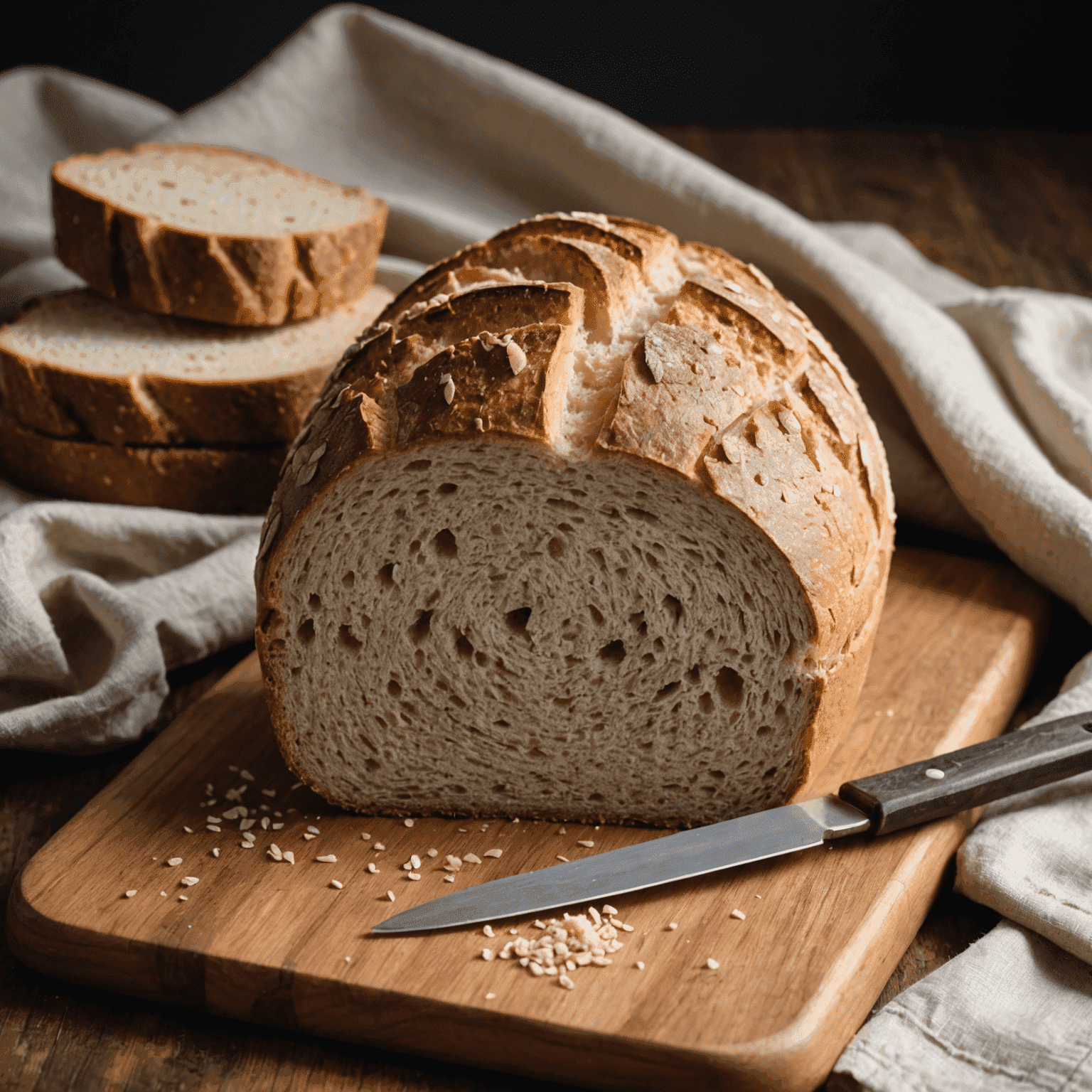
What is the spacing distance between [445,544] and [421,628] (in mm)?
166

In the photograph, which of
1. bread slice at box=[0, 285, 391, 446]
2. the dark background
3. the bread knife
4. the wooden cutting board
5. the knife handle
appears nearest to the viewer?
the wooden cutting board

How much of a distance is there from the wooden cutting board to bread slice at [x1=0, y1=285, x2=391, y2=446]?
87 cm

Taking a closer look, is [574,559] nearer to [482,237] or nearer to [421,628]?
[421,628]

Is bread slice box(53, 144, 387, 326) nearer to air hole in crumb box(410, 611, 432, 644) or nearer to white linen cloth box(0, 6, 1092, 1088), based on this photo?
white linen cloth box(0, 6, 1092, 1088)

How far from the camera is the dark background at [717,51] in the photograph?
20.0 feet

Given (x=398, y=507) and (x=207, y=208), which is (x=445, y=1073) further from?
(x=207, y=208)

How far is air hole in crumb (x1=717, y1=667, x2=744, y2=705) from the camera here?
7.15 feet

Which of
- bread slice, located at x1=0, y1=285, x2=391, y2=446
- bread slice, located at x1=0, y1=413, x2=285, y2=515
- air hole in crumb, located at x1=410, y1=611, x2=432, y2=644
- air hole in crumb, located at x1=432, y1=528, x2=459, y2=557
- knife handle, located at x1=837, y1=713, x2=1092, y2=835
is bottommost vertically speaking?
bread slice, located at x1=0, y1=413, x2=285, y2=515

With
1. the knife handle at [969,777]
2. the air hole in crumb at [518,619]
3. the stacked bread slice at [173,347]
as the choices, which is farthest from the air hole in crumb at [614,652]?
the stacked bread slice at [173,347]

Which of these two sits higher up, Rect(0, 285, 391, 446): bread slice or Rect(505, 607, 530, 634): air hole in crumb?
Rect(505, 607, 530, 634): air hole in crumb

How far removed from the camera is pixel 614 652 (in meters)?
2.19

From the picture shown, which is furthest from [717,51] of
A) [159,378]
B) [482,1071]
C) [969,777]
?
[482,1071]

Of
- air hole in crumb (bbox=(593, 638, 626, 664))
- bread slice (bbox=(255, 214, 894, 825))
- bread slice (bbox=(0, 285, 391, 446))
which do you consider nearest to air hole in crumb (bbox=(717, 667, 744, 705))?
bread slice (bbox=(255, 214, 894, 825))

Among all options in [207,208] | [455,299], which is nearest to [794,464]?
[455,299]
